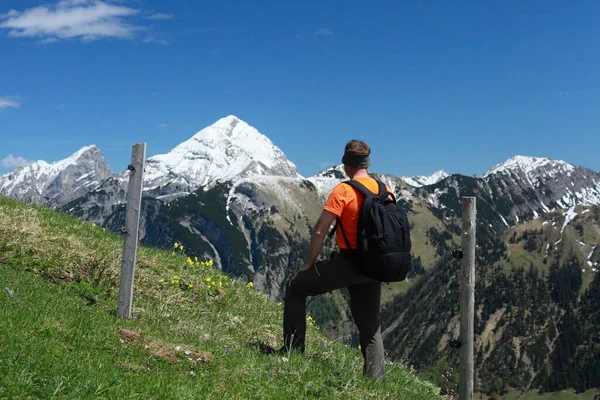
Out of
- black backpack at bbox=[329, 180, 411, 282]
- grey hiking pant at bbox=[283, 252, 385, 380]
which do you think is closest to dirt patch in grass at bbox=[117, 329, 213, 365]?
grey hiking pant at bbox=[283, 252, 385, 380]

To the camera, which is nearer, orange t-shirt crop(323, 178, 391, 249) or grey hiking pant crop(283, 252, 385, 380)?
orange t-shirt crop(323, 178, 391, 249)

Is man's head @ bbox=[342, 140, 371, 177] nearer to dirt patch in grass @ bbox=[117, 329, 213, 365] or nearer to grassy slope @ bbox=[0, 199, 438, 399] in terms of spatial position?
grassy slope @ bbox=[0, 199, 438, 399]

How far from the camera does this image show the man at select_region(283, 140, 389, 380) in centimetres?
895

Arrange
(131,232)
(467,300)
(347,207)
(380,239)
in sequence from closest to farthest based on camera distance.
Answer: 1. (380,239)
2. (347,207)
3. (467,300)
4. (131,232)

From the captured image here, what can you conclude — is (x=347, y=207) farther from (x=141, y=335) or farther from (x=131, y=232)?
(x=131, y=232)

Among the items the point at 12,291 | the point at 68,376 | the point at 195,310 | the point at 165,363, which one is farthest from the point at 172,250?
the point at 68,376

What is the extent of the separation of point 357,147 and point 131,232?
202 inches

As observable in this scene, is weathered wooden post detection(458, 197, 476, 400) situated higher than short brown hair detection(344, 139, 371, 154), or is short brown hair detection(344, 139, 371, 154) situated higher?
short brown hair detection(344, 139, 371, 154)

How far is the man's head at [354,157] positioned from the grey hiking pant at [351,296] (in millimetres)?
1505

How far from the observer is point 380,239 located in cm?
877

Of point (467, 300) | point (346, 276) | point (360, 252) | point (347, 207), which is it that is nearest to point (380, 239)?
point (360, 252)

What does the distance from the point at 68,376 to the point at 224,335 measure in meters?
5.53

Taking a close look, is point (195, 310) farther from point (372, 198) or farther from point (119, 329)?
point (372, 198)

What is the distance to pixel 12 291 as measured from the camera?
10.3m
